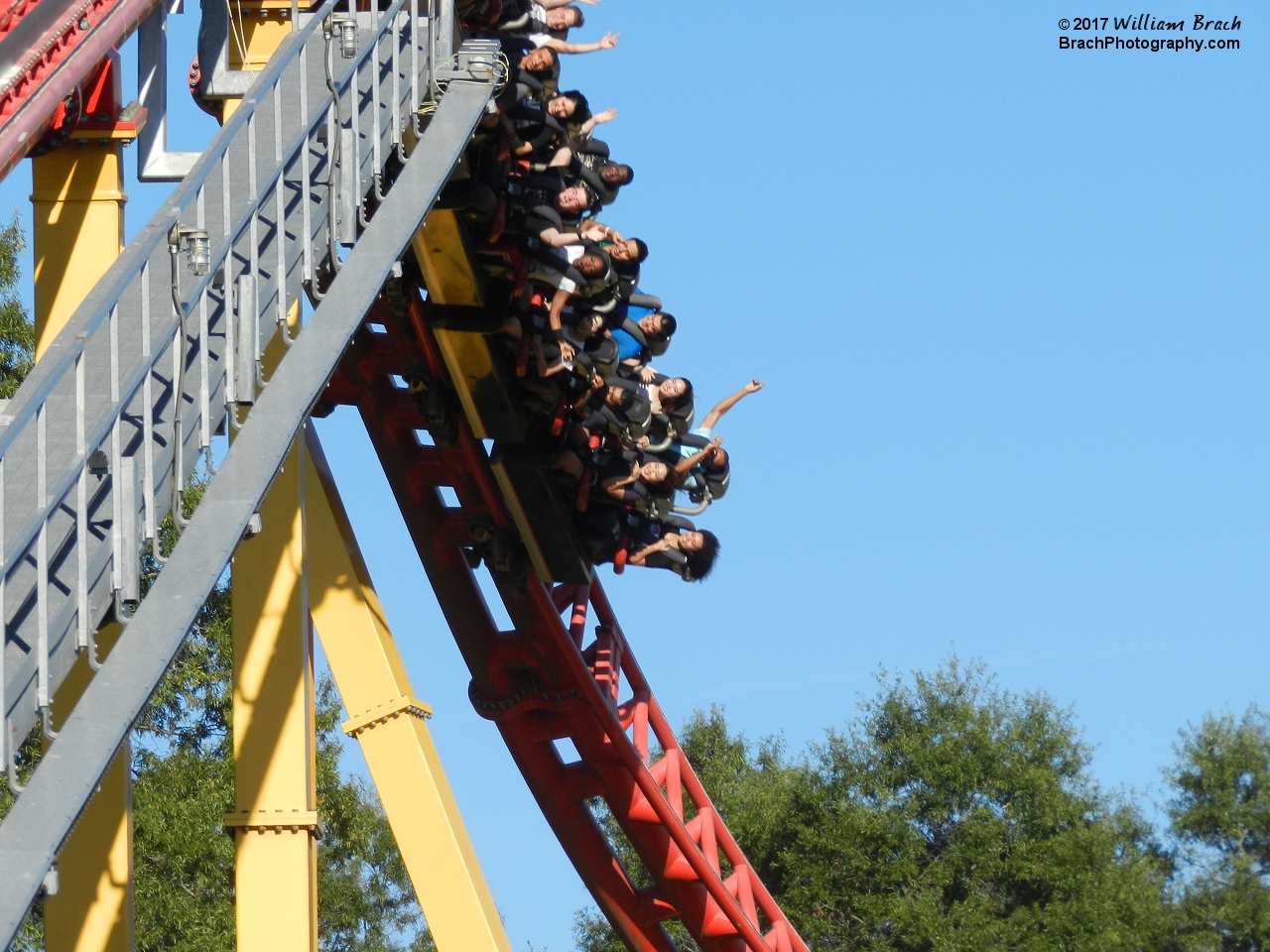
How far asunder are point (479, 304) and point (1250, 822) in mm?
17469

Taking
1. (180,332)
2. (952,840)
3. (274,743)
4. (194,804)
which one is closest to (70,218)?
(274,743)

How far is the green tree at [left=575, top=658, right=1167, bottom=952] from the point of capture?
2314 cm

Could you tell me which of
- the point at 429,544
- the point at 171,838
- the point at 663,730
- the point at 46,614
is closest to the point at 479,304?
the point at 429,544

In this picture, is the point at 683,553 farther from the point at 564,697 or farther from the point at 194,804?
the point at 194,804

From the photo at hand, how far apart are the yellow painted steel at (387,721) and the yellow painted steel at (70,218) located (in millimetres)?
1588

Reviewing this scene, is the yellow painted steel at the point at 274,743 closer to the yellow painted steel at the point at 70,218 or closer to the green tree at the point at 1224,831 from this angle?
the yellow painted steel at the point at 70,218

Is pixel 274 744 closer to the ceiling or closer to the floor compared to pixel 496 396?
closer to the floor

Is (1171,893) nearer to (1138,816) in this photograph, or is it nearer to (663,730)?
(1138,816)

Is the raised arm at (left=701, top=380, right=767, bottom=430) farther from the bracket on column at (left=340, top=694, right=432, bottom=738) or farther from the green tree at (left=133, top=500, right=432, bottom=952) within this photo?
the green tree at (left=133, top=500, right=432, bottom=952)

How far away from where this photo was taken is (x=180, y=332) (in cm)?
453

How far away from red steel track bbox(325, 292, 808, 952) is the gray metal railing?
2.61m

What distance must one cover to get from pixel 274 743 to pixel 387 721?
1.70 metres

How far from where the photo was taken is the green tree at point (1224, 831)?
71.7 feet

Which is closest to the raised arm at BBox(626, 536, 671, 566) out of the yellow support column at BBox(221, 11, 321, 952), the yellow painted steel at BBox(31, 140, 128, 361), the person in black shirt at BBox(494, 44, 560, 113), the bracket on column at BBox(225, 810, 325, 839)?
the person in black shirt at BBox(494, 44, 560, 113)
